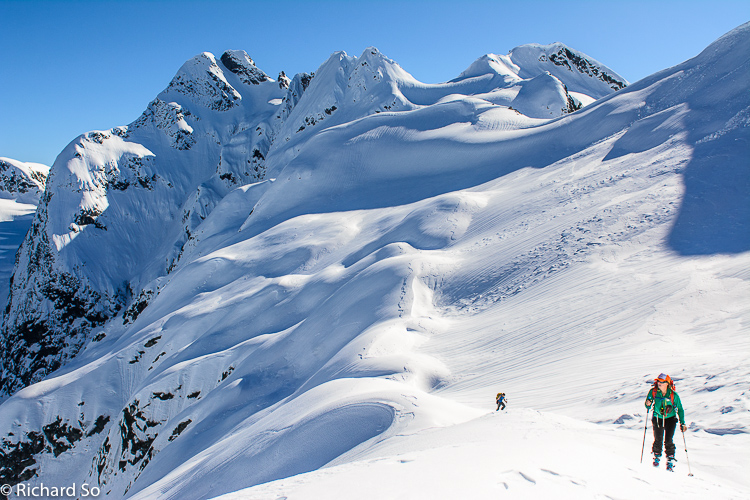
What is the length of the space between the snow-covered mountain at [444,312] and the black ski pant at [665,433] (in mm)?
392

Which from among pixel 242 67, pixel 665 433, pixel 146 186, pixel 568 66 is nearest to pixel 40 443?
pixel 665 433

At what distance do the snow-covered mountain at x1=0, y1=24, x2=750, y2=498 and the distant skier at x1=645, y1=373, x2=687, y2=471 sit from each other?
0.39 m

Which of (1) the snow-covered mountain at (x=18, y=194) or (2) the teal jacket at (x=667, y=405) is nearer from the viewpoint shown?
(2) the teal jacket at (x=667, y=405)

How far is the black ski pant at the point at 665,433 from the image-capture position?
4801mm

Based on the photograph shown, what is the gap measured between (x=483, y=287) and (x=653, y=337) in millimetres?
6742

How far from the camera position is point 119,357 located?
96.7ft

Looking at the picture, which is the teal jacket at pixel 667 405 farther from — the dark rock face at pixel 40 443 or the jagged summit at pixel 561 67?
the jagged summit at pixel 561 67

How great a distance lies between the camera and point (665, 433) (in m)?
4.84

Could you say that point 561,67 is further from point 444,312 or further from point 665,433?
point 665,433

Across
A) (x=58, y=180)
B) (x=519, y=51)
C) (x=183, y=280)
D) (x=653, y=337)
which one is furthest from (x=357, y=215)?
(x=58, y=180)

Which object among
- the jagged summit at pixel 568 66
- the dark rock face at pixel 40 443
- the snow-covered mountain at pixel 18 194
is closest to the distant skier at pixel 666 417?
the dark rock face at pixel 40 443

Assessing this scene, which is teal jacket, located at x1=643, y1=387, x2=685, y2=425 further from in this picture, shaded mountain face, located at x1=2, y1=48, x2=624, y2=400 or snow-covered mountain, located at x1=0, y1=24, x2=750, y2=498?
shaded mountain face, located at x1=2, y1=48, x2=624, y2=400

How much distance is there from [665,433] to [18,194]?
403 ft

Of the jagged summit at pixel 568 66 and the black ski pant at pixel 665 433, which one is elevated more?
the jagged summit at pixel 568 66
